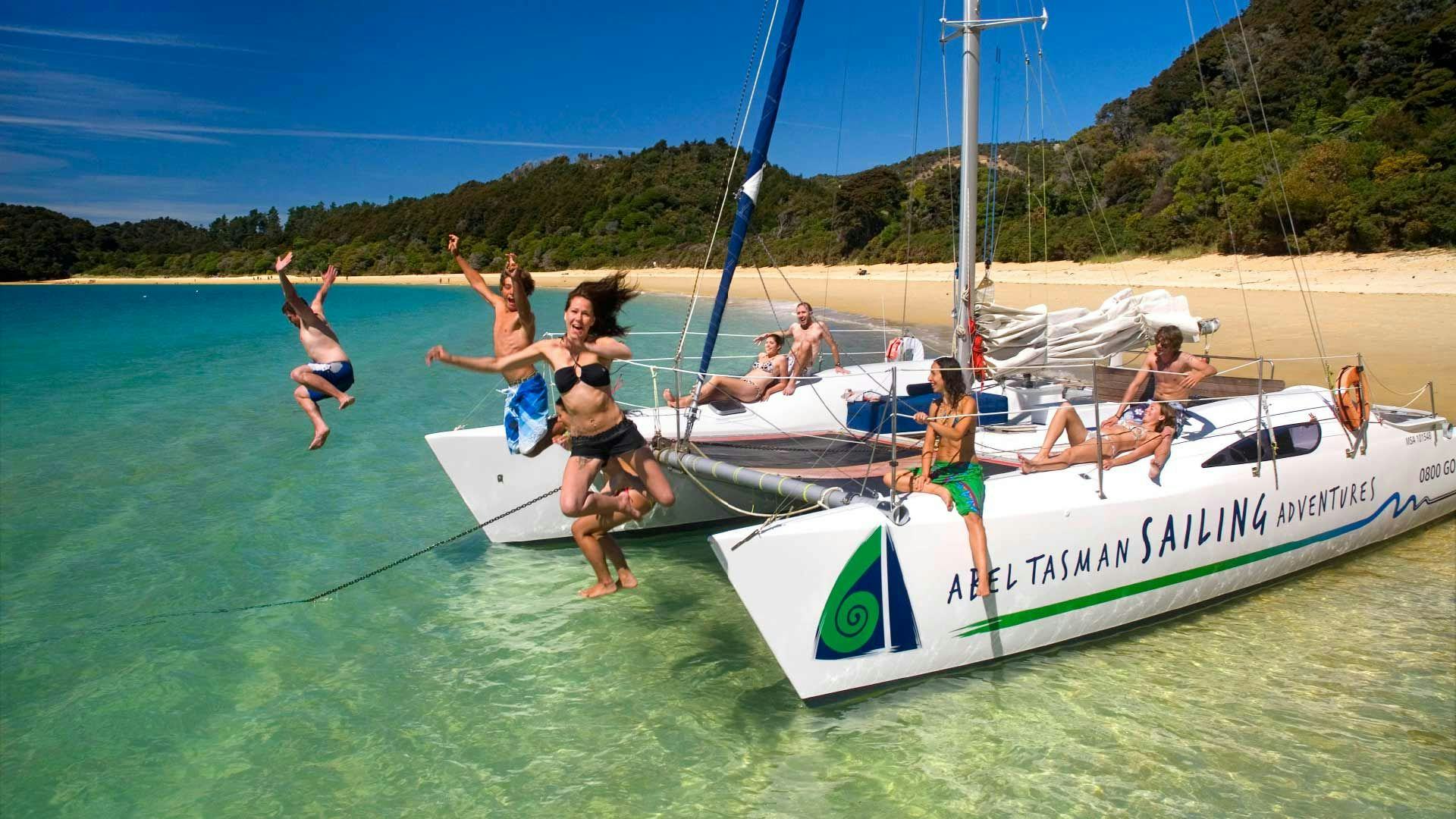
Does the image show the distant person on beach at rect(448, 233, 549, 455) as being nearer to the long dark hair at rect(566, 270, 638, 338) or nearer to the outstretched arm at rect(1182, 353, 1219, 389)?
the long dark hair at rect(566, 270, 638, 338)

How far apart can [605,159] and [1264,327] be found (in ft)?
288

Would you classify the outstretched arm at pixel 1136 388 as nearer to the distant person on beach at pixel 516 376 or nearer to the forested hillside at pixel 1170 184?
the forested hillside at pixel 1170 184

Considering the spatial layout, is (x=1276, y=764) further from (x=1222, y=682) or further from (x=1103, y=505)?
(x=1103, y=505)

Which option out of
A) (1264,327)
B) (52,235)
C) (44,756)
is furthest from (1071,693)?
(52,235)

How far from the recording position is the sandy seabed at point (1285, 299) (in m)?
12.1

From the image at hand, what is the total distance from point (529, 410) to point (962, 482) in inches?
113

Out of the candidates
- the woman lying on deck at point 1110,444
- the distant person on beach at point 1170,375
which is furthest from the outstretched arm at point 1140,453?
the distant person on beach at point 1170,375

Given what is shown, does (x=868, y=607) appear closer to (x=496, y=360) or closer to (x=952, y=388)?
(x=952, y=388)

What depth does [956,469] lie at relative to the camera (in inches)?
198

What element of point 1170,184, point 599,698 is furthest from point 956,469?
point 1170,184

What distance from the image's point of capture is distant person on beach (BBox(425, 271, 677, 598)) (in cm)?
489

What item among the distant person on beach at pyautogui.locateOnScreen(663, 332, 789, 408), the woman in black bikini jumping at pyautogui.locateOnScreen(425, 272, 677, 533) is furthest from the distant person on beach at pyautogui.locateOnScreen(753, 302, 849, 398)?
the woman in black bikini jumping at pyautogui.locateOnScreen(425, 272, 677, 533)

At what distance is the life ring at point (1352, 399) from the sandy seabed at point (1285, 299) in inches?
145

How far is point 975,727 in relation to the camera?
4.73 metres
